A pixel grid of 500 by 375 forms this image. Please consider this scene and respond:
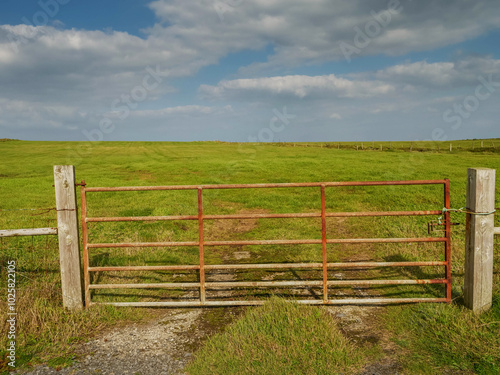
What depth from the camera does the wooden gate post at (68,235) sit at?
575cm

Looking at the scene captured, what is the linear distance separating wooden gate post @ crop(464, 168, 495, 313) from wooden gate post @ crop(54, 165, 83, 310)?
6125mm

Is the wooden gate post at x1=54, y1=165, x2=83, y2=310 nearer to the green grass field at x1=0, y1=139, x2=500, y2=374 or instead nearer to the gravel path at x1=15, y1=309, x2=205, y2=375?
the green grass field at x1=0, y1=139, x2=500, y2=374

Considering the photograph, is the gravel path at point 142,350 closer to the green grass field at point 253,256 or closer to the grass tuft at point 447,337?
the green grass field at point 253,256

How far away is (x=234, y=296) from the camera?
666 centimetres

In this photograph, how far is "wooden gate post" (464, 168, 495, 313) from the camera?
5465 mm

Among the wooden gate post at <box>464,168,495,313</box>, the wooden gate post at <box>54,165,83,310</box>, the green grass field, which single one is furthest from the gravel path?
the wooden gate post at <box>464,168,495,313</box>

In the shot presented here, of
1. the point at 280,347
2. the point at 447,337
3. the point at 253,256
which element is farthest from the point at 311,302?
the point at 253,256

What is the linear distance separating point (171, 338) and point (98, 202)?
14107 mm

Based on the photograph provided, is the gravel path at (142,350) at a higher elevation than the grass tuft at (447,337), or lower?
lower

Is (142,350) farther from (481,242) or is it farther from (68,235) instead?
(481,242)

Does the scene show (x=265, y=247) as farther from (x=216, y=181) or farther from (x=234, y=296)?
(x=216, y=181)

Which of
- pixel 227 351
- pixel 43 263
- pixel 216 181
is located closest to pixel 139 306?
pixel 227 351

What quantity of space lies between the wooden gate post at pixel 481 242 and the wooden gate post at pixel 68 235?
20.1ft

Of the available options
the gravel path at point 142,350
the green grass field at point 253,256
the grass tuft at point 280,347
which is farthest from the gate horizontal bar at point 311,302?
the grass tuft at point 280,347
